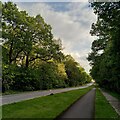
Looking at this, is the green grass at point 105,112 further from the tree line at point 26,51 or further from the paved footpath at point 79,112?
the tree line at point 26,51

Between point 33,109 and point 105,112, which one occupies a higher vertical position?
point 33,109

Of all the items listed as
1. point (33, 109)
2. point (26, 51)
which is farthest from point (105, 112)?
point (26, 51)

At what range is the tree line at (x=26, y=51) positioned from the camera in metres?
50.3

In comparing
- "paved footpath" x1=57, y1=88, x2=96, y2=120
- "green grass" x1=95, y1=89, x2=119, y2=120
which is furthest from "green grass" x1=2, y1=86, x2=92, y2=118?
"green grass" x1=95, y1=89, x2=119, y2=120

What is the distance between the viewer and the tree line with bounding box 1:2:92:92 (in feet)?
165

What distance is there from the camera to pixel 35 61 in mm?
65562

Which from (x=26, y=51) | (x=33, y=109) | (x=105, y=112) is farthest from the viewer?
(x=26, y=51)

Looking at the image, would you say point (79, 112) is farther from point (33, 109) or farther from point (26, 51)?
point (26, 51)

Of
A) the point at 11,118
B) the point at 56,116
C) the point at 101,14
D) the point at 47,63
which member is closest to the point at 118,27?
the point at 101,14

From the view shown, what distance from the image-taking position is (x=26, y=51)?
186 ft

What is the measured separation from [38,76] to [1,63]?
1973 cm

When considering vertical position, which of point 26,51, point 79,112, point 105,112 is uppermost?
point 26,51

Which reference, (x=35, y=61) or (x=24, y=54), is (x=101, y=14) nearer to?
(x=24, y=54)

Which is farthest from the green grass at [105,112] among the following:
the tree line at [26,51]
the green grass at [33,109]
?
the tree line at [26,51]
